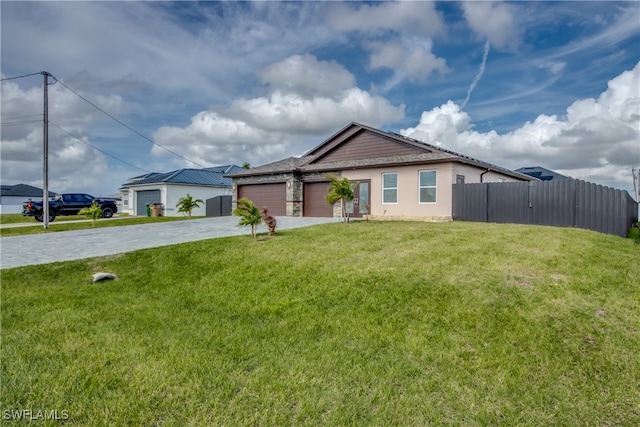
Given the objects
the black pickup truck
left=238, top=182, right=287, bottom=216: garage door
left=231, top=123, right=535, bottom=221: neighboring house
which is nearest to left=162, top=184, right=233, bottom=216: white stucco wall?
the black pickup truck

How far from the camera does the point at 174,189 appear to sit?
2688 cm

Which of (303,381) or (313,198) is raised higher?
(313,198)

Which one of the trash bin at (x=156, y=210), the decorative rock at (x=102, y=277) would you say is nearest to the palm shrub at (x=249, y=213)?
the decorative rock at (x=102, y=277)

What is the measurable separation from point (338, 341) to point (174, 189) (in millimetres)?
26070

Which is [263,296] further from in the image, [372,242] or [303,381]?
[372,242]

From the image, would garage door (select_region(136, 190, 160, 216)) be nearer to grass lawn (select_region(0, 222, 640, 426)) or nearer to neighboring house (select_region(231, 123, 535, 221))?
neighboring house (select_region(231, 123, 535, 221))

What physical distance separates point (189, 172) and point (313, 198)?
15623 millimetres

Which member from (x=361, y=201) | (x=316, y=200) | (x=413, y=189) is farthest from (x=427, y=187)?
(x=316, y=200)

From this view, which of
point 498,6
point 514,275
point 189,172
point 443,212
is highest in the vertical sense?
point 498,6

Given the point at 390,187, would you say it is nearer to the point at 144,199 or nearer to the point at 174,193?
the point at 174,193

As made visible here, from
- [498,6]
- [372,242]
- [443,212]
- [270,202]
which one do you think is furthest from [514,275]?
[270,202]

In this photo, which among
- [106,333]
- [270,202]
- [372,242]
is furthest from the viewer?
[270,202]

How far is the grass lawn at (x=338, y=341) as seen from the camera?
2.75 meters

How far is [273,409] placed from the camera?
8.77 feet
